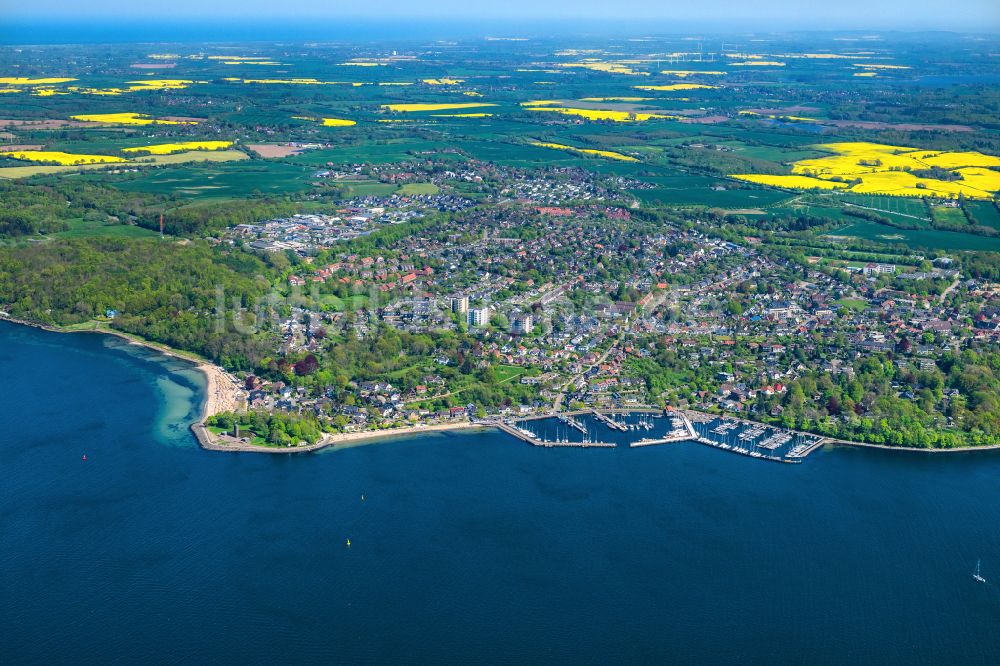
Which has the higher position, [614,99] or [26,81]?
[26,81]

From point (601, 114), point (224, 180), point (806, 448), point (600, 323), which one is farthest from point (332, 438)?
point (601, 114)

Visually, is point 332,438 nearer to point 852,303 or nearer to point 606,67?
point 852,303

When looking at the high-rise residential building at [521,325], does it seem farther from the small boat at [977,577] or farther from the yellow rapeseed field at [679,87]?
the yellow rapeseed field at [679,87]

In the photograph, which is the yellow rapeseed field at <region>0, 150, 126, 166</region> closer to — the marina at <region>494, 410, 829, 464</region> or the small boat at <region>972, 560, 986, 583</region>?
the marina at <region>494, 410, 829, 464</region>

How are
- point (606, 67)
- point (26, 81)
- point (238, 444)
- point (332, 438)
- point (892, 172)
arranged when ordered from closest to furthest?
point (238, 444) → point (332, 438) → point (892, 172) → point (26, 81) → point (606, 67)

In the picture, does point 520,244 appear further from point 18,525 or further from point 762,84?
point 762,84

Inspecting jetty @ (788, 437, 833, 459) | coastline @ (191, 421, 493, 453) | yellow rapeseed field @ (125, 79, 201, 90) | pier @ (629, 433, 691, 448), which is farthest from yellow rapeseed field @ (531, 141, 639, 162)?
yellow rapeseed field @ (125, 79, 201, 90)
